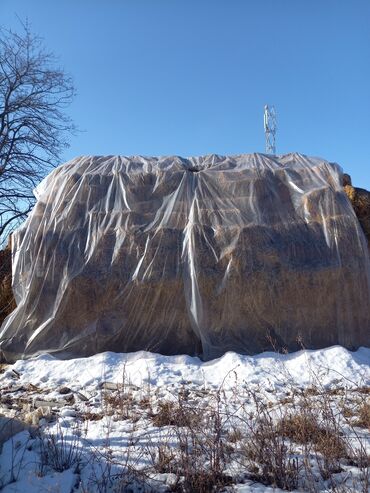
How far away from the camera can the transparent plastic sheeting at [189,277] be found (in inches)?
246

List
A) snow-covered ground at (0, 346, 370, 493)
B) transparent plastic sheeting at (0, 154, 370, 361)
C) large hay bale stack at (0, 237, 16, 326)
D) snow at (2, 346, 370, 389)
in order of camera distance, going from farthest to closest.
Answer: large hay bale stack at (0, 237, 16, 326) < transparent plastic sheeting at (0, 154, 370, 361) < snow at (2, 346, 370, 389) < snow-covered ground at (0, 346, 370, 493)

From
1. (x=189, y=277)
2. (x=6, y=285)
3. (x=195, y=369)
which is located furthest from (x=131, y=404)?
(x=6, y=285)

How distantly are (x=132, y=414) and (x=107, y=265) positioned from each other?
8.86 feet

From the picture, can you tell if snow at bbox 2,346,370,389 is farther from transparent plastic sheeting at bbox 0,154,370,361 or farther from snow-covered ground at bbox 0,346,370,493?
transparent plastic sheeting at bbox 0,154,370,361

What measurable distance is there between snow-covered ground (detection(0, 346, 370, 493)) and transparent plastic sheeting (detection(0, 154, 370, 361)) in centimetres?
39

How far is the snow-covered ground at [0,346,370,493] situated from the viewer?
3.00 meters

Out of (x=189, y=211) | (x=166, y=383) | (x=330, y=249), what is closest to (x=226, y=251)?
(x=189, y=211)

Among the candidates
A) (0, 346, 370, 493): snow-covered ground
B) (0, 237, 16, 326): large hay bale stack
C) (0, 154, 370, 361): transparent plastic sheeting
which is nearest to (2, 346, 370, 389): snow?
(0, 346, 370, 493): snow-covered ground

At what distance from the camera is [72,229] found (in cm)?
686

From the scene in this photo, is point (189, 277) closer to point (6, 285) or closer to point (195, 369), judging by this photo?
point (195, 369)

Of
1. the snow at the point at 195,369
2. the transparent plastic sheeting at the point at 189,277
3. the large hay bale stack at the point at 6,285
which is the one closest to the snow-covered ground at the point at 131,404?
the snow at the point at 195,369

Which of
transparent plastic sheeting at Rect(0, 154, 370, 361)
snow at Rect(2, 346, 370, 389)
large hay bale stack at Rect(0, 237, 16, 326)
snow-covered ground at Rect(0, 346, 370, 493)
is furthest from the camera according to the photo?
large hay bale stack at Rect(0, 237, 16, 326)

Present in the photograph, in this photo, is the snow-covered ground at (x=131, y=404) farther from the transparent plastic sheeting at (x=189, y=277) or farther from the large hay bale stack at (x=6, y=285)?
the large hay bale stack at (x=6, y=285)

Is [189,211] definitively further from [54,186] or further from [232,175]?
[54,186]
